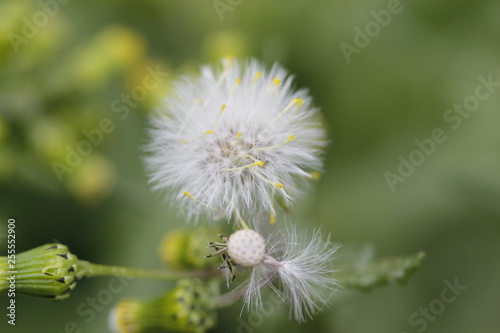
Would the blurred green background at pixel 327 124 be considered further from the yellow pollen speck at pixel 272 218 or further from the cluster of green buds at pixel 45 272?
the cluster of green buds at pixel 45 272

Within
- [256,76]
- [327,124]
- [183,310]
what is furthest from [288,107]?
[327,124]

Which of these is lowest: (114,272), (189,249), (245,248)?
(114,272)

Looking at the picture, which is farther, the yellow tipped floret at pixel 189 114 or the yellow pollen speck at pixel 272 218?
the yellow tipped floret at pixel 189 114

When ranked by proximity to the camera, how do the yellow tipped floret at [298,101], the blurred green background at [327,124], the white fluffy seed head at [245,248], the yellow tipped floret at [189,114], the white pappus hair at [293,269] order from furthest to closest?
the blurred green background at [327,124] → the yellow tipped floret at [189,114] → the yellow tipped floret at [298,101] → the white pappus hair at [293,269] → the white fluffy seed head at [245,248]

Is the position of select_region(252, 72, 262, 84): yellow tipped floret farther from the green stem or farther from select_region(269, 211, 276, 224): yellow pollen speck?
the green stem

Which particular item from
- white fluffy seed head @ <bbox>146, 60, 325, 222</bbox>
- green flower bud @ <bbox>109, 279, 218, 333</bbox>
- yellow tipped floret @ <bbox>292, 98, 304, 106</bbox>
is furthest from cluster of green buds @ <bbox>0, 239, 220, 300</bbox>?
yellow tipped floret @ <bbox>292, 98, 304, 106</bbox>

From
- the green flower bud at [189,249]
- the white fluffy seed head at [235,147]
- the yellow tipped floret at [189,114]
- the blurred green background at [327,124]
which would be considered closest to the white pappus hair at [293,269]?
the white fluffy seed head at [235,147]

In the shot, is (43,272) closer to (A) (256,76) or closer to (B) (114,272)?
(B) (114,272)
